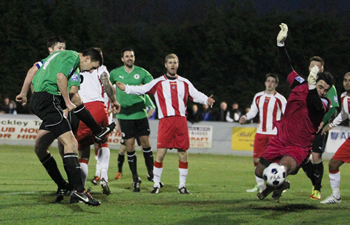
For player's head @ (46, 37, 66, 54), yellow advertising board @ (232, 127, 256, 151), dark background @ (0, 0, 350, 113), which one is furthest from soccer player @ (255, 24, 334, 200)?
dark background @ (0, 0, 350, 113)

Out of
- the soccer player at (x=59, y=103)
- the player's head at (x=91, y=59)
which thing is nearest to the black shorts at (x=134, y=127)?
the player's head at (x=91, y=59)

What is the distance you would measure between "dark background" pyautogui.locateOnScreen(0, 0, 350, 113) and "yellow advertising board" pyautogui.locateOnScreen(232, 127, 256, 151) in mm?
21104

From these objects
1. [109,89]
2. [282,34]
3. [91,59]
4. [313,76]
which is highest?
[282,34]

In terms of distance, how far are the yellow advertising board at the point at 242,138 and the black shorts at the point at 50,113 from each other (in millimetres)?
14588

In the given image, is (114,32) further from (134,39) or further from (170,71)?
(170,71)

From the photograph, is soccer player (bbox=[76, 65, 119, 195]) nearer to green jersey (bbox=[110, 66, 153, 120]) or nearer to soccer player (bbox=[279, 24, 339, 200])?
green jersey (bbox=[110, 66, 153, 120])

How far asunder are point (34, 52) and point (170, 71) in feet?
111

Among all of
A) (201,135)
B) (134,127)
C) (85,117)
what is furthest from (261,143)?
(201,135)

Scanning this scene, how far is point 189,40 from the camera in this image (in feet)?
170

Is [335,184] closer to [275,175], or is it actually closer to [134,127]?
[275,175]

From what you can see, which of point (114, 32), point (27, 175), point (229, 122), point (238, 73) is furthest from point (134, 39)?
point (27, 175)

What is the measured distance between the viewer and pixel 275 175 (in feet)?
22.2

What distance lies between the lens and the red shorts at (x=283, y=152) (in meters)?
7.23

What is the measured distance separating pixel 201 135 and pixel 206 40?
31000mm
